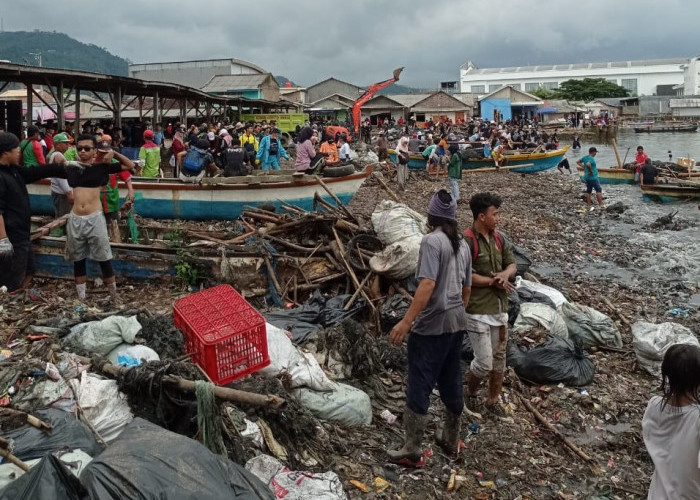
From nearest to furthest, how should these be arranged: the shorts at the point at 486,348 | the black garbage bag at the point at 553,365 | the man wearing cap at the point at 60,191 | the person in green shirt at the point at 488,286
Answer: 1. the person in green shirt at the point at 488,286
2. the shorts at the point at 486,348
3. the black garbage bag at the point at 553,365
4. the man wearing cap at the point at 60,191

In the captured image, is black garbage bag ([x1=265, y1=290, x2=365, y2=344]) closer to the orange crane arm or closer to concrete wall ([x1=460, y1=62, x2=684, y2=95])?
the orange crane arm

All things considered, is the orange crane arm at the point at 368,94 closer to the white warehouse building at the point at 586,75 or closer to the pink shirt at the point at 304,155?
the pink shirt at the point at 304,155

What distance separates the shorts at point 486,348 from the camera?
4.55 meters

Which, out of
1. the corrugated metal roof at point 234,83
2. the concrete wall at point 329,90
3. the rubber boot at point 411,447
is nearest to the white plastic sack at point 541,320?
the rubber boot at point 411,447

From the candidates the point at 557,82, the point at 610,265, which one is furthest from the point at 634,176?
the point at 557,82

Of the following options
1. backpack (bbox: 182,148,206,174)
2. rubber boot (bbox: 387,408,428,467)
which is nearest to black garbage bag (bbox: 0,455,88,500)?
rubber boot (bbox: 387,408,428,467)

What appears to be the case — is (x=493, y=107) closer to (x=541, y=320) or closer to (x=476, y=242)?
(x=541, y=320)

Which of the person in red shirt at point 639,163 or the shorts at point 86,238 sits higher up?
the person in red shirt at point 639,163

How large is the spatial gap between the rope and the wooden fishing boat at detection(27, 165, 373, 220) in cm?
775

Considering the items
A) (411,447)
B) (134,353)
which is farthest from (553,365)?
(134,353)

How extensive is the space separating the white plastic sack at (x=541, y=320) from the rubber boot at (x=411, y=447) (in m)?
2.54

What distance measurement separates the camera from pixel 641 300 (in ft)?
28.2

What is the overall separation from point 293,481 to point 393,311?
271cm

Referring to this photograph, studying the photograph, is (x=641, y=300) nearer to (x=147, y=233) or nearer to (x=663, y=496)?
(x=663, y=496)
